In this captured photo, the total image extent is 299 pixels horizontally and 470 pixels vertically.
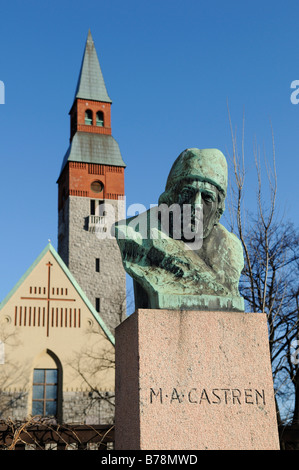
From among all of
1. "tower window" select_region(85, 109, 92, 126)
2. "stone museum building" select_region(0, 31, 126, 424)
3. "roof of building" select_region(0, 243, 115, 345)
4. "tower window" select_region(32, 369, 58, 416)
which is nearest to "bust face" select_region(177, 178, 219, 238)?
"stone museum building" select_region(0, 31, 126, 424)

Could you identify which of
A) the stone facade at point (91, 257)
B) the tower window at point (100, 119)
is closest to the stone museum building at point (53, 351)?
the stone facade at point (91, 257)

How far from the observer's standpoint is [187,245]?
5.34m

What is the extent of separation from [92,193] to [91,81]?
966 cm

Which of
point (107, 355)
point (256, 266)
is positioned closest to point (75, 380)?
point (107, 355)

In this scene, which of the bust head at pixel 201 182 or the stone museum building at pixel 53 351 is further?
the stone museum building at pixel 53 351

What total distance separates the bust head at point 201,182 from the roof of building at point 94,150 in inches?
1387

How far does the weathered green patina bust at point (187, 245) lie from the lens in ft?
16.2

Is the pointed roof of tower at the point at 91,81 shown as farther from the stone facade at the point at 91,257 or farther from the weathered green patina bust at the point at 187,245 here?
the weathered green patina bust at the point at 187,245

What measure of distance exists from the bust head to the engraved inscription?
1.47m

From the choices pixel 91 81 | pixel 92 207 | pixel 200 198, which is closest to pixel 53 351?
pixel 92 207

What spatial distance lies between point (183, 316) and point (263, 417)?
1008mm

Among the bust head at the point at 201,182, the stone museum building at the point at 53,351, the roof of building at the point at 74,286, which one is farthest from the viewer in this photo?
the roof of building at the point at 74,286

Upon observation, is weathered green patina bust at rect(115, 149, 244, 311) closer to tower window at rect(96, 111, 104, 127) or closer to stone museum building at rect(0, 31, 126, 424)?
stone museum building at rect(0, 31, 126, 424)
